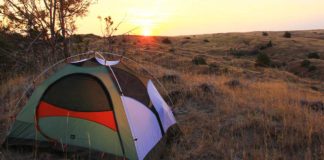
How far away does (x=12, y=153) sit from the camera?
6.35 meters

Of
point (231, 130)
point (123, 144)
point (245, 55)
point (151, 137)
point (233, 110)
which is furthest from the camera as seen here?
point (245, 55)

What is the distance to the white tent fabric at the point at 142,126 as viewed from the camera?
591 centimetres

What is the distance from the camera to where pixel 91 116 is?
20.4 ft

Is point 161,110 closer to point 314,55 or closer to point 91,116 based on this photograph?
point 91,116

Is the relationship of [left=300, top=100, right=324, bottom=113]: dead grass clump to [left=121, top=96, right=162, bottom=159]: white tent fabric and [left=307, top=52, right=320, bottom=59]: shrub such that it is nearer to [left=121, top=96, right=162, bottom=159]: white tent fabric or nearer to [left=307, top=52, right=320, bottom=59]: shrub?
[left=121, top=96, right=162, bottom=159]: white tent fabric

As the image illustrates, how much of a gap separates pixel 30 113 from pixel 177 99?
403cm

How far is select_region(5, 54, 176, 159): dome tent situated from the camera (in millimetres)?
6020

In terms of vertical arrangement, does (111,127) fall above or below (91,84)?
below

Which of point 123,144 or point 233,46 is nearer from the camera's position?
point 123,144

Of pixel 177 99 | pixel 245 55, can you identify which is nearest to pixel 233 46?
pixel 245 55

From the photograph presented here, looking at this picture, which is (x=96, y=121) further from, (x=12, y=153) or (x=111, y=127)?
(x=12, y=153)

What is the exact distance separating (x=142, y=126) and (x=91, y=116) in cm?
82

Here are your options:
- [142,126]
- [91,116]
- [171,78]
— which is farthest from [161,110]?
[171,78]

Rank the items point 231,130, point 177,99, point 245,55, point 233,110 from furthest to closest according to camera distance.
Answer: point 245,55, point 177,99, point 233,110, point 231,130
